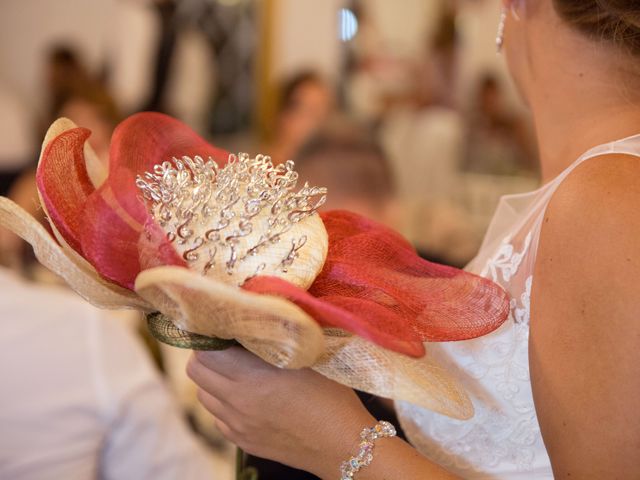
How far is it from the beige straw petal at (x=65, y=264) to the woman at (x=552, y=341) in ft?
0.32

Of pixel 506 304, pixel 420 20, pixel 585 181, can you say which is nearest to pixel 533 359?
pixel 506 304

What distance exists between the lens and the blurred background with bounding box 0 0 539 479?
11.4 ft

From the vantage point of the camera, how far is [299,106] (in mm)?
3742

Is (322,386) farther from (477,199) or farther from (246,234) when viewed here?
(477,199)

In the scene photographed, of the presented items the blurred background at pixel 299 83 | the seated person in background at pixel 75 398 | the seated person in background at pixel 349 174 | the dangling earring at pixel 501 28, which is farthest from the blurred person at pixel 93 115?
the dangling earring at pixel 501 28

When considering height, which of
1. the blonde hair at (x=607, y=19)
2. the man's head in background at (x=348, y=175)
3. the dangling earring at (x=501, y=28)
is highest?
the blonde hair at (x=607, y=19)

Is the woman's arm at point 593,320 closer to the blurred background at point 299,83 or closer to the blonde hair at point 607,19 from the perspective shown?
the blonde hair at point 607,19

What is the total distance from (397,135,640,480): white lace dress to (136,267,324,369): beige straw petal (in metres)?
0.29

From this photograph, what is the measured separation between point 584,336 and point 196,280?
34cm

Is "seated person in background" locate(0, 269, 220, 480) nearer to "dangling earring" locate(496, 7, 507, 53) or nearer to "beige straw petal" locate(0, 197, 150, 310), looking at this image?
"beige straw petal" locate(0, 197, 150, 310)

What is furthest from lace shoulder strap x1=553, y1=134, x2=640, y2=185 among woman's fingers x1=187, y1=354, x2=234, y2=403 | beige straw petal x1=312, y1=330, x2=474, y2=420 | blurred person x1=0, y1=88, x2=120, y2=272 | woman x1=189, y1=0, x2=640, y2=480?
blurred person x1=0, y1=88, x2=120, y2=272

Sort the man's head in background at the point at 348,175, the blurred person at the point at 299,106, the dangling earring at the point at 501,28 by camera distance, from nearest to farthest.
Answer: the dangling earring at the point at 501,28
the man's head in background at the point at 348,175
the blurred person at the point at 299,106

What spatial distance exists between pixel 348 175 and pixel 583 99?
1.34 m

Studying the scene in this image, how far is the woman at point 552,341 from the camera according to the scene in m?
0.67
